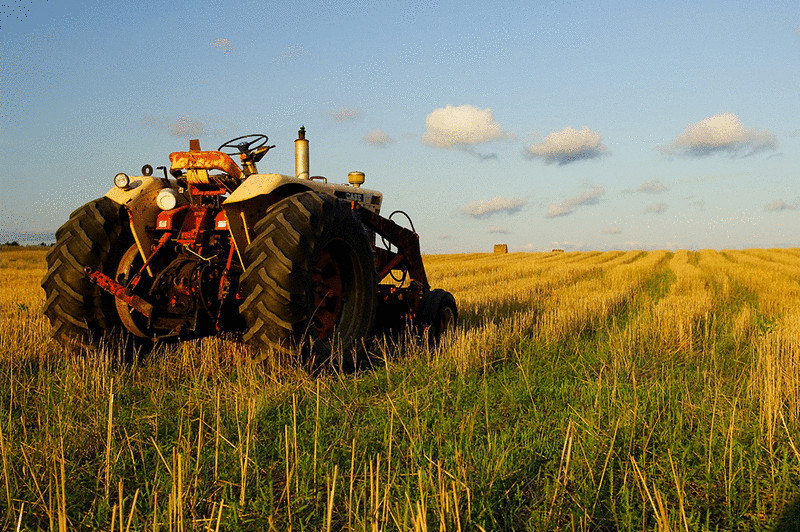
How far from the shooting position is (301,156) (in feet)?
20.2

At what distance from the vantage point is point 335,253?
16.5 ft

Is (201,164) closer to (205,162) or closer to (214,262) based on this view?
(205,162)

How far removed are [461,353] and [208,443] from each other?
93.0 inches

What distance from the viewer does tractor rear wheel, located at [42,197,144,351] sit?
475 centimetres

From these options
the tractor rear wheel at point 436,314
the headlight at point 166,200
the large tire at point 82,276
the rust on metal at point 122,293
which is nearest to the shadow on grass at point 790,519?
the tractor rear wheel at point 436,314

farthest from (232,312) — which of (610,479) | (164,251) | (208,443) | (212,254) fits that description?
(610,479)

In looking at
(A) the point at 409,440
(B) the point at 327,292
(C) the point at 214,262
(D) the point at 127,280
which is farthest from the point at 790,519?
(D) the point at 127,280

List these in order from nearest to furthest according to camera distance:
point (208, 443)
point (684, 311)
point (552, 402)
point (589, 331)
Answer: point (208, 443)
point (552, 402)
point (589, 331)
point (684, 311)

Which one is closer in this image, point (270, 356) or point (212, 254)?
point (270, 356)

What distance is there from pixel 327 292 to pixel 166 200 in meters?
1.56

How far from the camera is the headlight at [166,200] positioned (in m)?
4.87

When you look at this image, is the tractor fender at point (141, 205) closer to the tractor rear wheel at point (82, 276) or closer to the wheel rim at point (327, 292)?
the tractor rear wheel at point (82, 276)

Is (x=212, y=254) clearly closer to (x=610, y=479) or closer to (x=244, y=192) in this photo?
(x=244, y=192)

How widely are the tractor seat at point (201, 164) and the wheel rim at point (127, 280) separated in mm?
848
